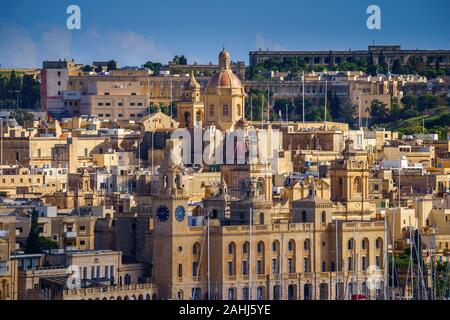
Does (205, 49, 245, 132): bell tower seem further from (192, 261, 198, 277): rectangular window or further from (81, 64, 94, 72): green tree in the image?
(81, 64, 94, 72): green tree

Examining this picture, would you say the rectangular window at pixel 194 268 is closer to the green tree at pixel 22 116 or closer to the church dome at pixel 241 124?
the church dome at pixel 241 124

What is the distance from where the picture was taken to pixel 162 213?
5591 centimetres

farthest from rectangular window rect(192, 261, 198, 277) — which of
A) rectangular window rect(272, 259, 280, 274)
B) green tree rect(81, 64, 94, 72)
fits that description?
green tree rect(81, 64, 94, 72)

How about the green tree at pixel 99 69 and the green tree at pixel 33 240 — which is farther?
the green tree at pixel 99 69

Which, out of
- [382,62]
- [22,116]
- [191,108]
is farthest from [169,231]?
[382,62]

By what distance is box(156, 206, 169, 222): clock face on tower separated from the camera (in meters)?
55.8

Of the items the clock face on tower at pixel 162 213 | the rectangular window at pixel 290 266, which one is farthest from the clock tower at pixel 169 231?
the rectangular window at pixel 290 266

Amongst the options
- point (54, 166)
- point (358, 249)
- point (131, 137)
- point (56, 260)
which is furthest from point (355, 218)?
point (131, 137)

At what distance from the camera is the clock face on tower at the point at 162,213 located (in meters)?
55.8
